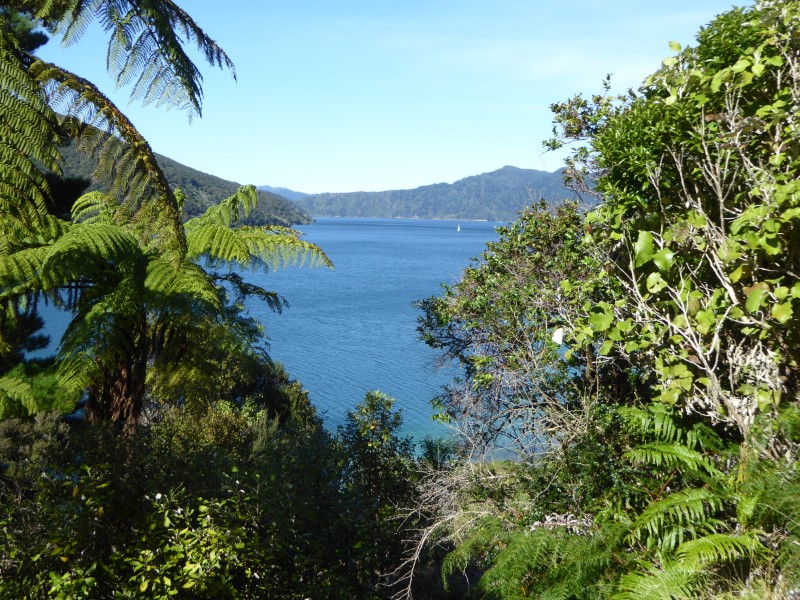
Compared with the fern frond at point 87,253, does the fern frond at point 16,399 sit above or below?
below

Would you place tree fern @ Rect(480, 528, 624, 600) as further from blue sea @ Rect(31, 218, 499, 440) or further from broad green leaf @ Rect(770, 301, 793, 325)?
blue sea @ Rect(31, 218, 499, 440)

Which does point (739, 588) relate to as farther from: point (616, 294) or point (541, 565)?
point (616, 294)

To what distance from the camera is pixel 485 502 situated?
5691mm

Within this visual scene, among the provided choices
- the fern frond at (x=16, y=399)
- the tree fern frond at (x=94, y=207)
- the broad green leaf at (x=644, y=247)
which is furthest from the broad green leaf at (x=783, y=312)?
the tree fern frond at (x=94, y=207)

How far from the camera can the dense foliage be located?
3.16 m

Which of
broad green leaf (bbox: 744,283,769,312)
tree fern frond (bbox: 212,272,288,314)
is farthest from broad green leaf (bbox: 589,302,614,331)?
tree fern frond (bbox: 212,272,288,314)

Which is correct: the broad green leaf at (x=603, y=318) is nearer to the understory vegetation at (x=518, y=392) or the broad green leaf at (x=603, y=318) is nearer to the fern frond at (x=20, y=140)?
the understory vegetation at (x=518, y=392)

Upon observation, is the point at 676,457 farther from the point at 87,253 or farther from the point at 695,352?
the point at 87,253

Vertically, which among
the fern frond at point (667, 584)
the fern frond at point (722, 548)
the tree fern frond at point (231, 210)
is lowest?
→ the fern frond at point (667, 584)

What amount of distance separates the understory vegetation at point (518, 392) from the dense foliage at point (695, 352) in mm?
18

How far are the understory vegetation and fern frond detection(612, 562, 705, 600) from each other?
15 mm

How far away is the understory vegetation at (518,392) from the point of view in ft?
10.1

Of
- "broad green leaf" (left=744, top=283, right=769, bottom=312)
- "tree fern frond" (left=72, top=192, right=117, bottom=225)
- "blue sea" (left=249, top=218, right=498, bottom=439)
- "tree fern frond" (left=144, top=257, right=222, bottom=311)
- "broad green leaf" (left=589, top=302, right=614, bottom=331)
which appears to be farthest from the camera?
"blue sea" (left=249, top=218, right=498, bottom=439)

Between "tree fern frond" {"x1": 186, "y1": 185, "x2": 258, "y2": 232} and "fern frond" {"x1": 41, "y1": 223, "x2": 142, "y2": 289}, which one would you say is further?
"tree fern frond" {"x1": 186, "y1": 185, "x2": 258, "y2": 232}
